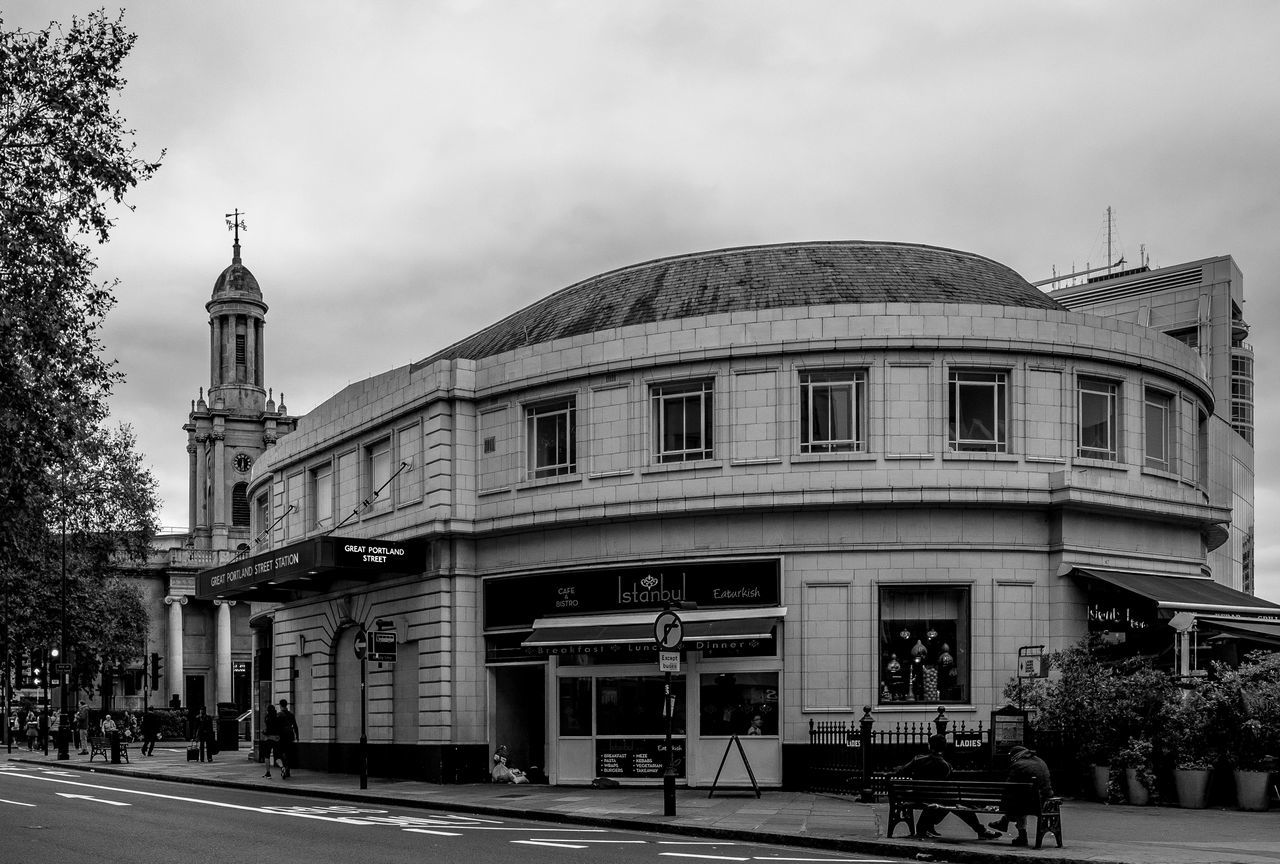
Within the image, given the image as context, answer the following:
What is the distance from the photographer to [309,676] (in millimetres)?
40906

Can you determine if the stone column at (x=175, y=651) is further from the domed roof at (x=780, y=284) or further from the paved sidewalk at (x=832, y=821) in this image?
the domed roof at (x=780, y=284)

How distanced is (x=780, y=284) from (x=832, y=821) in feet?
44.0

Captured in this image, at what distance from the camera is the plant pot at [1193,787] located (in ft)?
77.5

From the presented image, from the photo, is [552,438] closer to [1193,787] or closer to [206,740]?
[1193,787]

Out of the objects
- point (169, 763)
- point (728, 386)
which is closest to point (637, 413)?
point (728, 386)

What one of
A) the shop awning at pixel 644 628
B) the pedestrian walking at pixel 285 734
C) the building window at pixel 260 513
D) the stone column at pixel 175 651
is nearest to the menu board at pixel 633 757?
the shop awning at pixel 644 628

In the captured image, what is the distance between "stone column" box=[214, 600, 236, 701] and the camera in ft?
284

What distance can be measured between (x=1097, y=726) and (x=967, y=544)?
4631 millimetres

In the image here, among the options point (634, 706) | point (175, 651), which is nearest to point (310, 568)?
point (634, 706)

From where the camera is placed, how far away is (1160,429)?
3116cm

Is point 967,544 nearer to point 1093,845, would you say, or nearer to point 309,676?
point 1093,845

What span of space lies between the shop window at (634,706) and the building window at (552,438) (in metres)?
4.73

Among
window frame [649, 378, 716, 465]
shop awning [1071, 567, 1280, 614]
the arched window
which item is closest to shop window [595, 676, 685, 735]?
window frame [649, 378, 716, 465]

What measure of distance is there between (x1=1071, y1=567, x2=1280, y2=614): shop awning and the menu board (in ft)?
28.2
